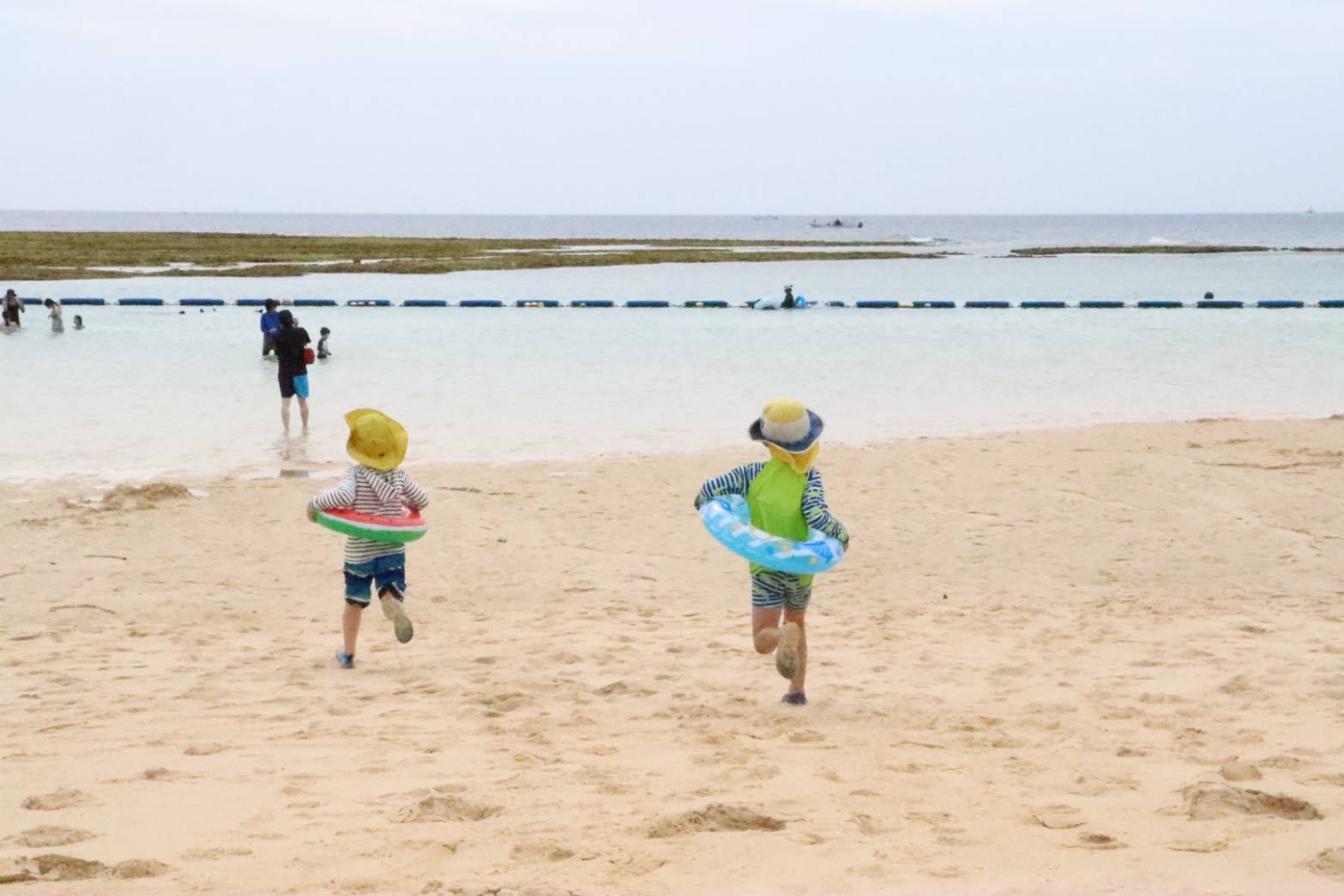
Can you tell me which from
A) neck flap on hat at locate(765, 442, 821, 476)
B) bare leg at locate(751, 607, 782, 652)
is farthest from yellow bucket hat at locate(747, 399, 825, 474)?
bare leg at locate(751, 607, 782, 652)

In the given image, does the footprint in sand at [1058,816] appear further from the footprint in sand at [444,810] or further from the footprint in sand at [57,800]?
the footprint in sand at [57,800]

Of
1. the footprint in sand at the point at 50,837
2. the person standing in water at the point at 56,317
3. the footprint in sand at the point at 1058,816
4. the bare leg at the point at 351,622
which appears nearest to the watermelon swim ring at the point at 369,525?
the bare leg at the point at 351,622

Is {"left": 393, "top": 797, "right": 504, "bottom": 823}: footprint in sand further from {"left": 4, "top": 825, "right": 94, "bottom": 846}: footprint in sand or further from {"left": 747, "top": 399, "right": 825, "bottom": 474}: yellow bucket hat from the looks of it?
{"left": 747, "top": 399, "right": 825, "bottom": 474}: yellow bucket hat

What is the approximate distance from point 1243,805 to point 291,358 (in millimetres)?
11888

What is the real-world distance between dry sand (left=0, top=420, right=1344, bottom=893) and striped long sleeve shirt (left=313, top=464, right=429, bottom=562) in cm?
63

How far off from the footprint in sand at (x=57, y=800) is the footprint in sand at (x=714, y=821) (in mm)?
2011

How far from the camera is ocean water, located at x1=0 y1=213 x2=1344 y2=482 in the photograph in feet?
47.2

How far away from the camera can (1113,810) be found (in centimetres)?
436

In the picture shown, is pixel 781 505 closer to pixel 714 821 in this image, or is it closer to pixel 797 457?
pixel 797 457

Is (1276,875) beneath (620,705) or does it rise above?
above

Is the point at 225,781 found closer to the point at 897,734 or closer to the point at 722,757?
the point at 722,757

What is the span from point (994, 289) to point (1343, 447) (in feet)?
109

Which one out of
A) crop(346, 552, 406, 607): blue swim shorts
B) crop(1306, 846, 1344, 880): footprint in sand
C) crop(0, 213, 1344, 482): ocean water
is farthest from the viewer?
crop(0, 213, 1344, 482): ocean water

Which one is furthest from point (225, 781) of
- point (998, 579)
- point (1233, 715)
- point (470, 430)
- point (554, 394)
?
point (554, 394)
